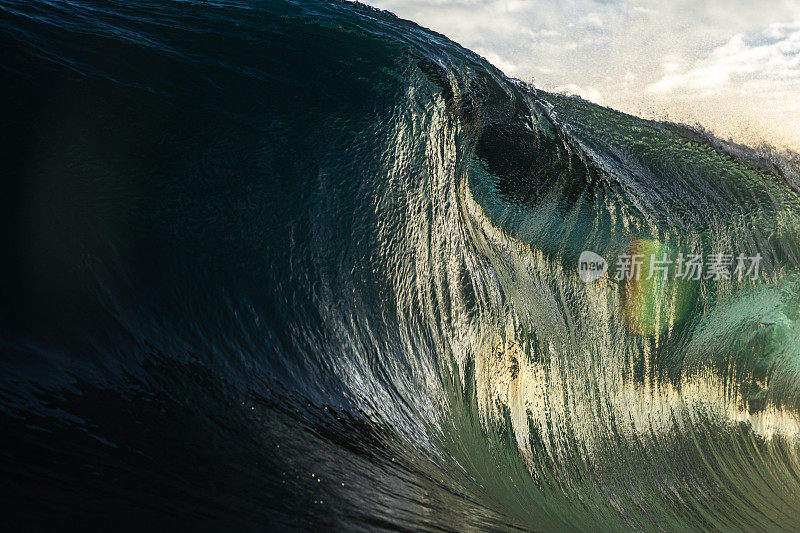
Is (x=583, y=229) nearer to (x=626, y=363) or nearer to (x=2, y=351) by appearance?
(x=626, y=363)

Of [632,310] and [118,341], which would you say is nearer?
[118,341]

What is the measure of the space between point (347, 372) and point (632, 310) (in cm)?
200

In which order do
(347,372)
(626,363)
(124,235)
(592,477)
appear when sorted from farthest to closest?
(626,363) < (592,477) < (347,372) < (124,235)

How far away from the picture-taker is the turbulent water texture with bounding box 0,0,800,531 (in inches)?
69.6

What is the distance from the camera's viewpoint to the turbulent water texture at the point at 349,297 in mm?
1768

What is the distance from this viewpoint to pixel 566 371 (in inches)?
121

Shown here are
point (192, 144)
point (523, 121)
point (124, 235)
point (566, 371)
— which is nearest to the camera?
point (124, 235)

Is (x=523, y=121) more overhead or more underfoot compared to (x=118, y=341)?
more overhead

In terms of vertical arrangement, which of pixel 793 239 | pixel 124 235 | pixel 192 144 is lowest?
pixel 124 235

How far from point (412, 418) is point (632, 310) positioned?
1.81 meters

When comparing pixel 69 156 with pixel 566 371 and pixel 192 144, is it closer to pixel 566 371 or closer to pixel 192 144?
pixel 192 144

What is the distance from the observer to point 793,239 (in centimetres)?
451

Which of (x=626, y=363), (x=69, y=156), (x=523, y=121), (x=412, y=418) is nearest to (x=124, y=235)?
(x=69, y=156)

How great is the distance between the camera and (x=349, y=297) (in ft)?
8.43
